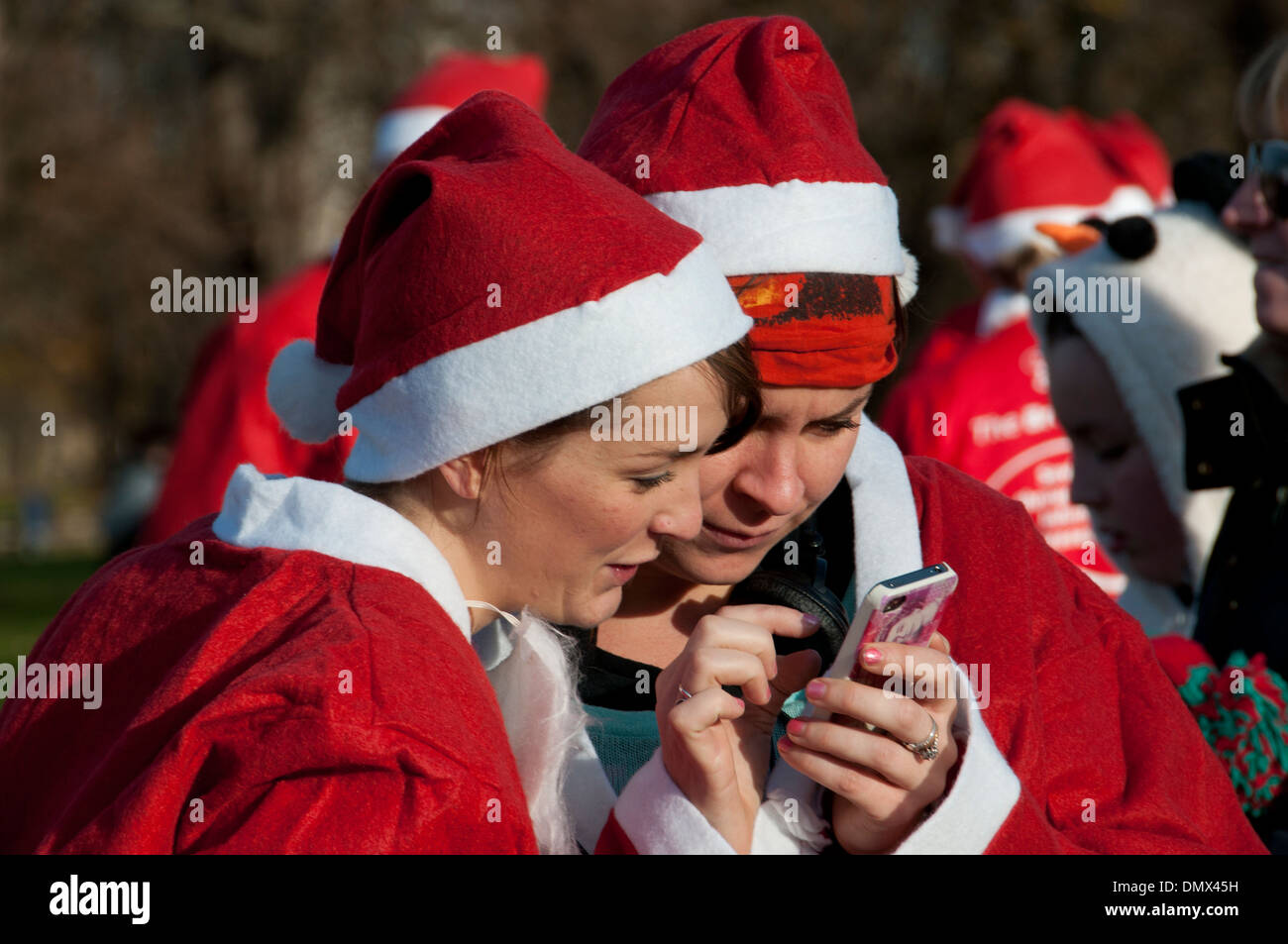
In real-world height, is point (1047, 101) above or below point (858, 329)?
above

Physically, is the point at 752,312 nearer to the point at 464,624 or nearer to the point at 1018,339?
the point at 464,624

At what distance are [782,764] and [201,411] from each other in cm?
327

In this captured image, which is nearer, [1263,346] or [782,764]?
[782,764]

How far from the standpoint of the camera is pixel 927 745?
1.88 metres

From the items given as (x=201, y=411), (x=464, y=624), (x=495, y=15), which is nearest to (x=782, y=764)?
(x=464, y=624)

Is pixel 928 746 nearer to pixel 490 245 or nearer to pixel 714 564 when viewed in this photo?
pixel 714 564

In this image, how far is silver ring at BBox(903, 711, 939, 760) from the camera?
1.87m

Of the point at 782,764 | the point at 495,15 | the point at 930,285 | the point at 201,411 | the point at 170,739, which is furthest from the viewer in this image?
the point at 495,15

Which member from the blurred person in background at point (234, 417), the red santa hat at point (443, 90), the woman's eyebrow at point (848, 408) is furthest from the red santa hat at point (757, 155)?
the red santa hat at point (443, 90)

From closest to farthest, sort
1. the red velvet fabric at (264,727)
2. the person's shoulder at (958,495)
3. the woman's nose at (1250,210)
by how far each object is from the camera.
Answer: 1. the red velvet fabric at (264,727)
2. the person's shoulder at (958,495)
3. the woman's nose at (1250,210)

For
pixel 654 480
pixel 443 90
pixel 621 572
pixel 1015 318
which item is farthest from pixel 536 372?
pixel 443 90

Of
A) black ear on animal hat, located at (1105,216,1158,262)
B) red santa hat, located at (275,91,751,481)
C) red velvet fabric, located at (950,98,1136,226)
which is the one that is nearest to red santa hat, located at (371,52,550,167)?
red velvet fabric, located at (950,98,1136,226)

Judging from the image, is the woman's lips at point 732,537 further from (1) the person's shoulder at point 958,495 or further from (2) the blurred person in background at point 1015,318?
(2) the blurred person in background at point 1015,318

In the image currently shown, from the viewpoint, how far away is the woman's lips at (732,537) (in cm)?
228
